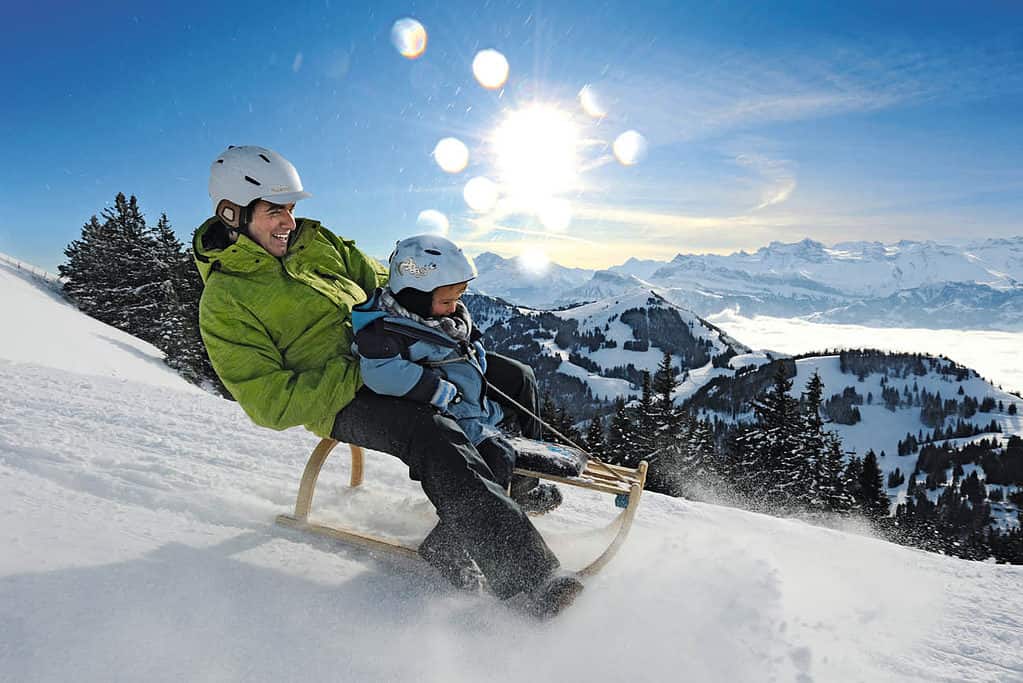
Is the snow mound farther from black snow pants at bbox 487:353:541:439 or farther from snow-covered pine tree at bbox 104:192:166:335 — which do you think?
black snow pants at bbox 487:353:541:439

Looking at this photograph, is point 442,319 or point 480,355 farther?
point 480,355

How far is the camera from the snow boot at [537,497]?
432cm

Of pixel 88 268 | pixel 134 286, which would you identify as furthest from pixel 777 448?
pixel 88 268

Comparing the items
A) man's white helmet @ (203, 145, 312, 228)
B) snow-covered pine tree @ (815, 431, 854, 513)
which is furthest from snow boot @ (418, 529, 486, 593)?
snow-covered pine tree @ (815, 431, 854, 513)

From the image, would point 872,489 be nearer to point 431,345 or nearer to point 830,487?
point 830,487

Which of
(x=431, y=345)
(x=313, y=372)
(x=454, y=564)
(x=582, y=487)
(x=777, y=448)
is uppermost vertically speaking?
(x=777, y=448)

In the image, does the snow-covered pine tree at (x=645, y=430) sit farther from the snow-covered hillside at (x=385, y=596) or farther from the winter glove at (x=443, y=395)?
the winter glove at (x=443, y=395)

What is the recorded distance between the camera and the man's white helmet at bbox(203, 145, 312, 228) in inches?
150

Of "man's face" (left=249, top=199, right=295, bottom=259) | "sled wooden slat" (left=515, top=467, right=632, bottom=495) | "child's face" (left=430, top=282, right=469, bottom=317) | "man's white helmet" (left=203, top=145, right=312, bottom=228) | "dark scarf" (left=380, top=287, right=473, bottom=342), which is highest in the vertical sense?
"man's white helmet" (left=203, top=145, right=312, bottom=228)

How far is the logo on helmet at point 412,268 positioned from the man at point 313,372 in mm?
590

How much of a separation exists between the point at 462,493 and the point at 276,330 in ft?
5.09

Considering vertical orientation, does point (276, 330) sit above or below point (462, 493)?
above

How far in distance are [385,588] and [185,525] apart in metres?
1.35

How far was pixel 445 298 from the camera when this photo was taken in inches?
146
